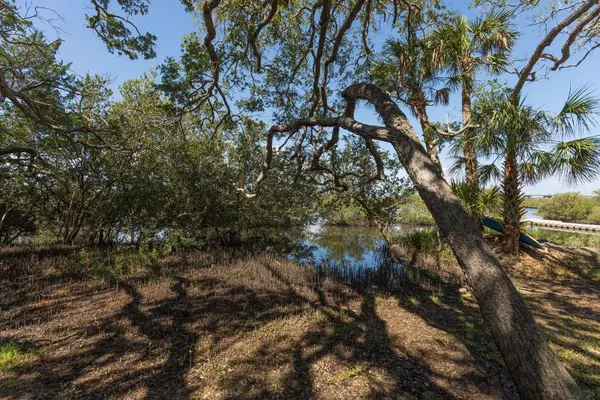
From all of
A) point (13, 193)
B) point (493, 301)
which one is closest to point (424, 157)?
point (493, 301)

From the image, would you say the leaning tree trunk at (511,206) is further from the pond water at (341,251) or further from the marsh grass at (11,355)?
the marsh grass at (11,355)

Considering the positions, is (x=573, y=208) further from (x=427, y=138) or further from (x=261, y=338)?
(x=261, y=338)

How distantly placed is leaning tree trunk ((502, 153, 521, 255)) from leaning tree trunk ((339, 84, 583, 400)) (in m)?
5.66

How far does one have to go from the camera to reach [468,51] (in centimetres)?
577

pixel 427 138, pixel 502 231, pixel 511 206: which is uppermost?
pixel 427 138

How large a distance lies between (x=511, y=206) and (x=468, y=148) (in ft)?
7.18

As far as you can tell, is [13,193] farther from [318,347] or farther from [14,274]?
[318,347]

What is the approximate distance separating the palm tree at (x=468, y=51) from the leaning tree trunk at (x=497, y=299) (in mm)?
3910

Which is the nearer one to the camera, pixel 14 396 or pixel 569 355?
pixel 14 396

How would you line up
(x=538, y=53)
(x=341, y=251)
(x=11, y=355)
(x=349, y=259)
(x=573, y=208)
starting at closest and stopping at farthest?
(x=11, y=355), (x=538, y=53), (x=349, y=259), (x=341, y=251), (x=573, y=208)

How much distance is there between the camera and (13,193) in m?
7.18

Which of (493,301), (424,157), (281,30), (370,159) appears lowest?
(493,301)

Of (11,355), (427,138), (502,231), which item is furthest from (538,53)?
(11,355)

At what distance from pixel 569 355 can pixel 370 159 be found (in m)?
5.88
